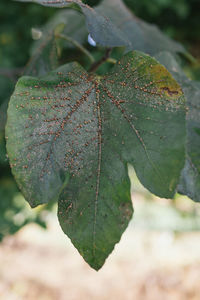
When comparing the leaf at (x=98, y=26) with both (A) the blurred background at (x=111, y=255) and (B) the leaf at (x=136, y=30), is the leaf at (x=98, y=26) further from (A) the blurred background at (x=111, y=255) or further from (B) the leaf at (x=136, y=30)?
(A) the blurred background at (x=111, y=255)

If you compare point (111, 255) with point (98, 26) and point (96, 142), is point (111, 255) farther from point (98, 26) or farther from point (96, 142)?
point (98, 26)

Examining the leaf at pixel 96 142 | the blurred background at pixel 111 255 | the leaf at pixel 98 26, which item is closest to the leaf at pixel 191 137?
the leaf at pixel 96 142

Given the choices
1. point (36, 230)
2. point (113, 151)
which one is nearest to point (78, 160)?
point (113, 151)

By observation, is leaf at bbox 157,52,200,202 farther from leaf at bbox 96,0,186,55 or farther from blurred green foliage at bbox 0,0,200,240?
blurred green foliage at bbox 0,0,200,240

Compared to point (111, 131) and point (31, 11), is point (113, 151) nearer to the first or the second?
point (111, 131)

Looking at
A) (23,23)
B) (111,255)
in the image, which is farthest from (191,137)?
(23,23)

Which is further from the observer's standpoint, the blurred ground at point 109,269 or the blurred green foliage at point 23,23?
the blurred green foliage at point 23,23
